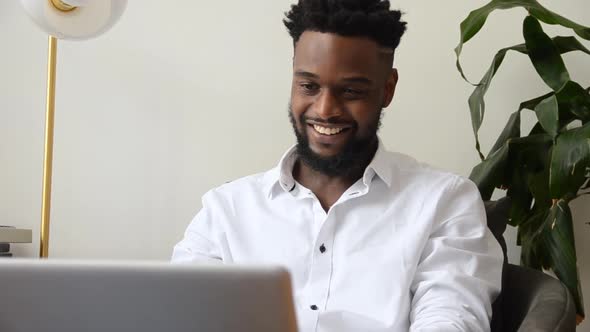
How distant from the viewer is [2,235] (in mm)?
1941

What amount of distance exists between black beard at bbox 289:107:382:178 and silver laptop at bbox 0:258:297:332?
913 mm

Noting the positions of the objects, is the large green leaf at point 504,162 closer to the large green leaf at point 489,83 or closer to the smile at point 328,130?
the large green leaf at point 489,83

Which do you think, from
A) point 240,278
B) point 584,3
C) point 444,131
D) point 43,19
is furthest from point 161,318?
point 584,3

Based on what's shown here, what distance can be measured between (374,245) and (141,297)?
87 cm

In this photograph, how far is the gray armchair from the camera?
1.14 metres

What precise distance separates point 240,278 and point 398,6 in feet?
5.34

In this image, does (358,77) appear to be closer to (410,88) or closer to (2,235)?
(410,88)

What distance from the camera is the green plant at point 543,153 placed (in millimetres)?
1700

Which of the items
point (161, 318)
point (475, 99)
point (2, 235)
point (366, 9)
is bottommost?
point (2, 235)

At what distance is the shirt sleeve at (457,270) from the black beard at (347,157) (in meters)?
0.17

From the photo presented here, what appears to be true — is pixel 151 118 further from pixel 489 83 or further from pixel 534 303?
pixel 534 303

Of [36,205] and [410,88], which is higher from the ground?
[410,88]

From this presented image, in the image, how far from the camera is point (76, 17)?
5.82 ft

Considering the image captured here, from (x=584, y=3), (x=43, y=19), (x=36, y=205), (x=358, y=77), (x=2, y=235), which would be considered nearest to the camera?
(x=358, y=77)
